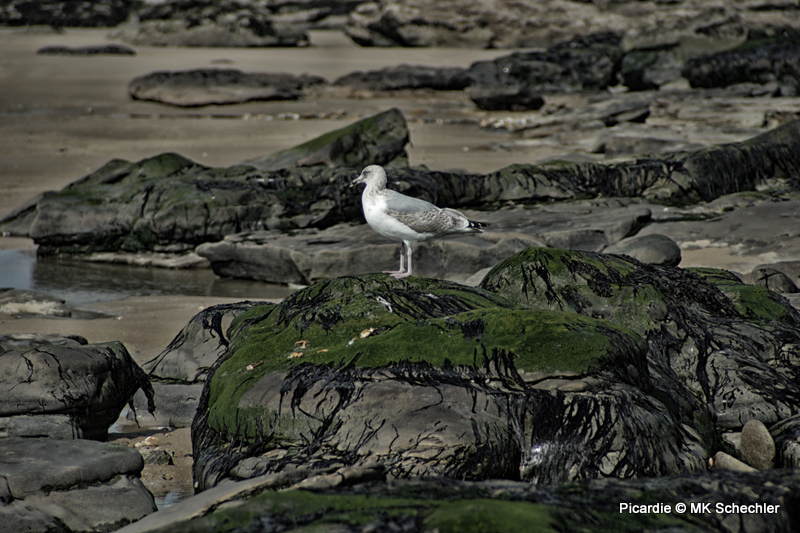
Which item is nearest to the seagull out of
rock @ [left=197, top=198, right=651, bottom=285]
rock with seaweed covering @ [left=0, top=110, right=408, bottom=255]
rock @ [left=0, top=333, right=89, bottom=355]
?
rock @ [left=197, top=198, right=651, bottom=285]

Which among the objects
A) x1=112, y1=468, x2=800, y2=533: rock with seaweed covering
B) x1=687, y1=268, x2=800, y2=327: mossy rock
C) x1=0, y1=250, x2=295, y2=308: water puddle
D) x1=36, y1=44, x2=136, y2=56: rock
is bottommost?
x1=0, y1=250, x2=295, y2=308: water puddle

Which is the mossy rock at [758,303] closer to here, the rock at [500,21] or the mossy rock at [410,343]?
the mossy rock at [410,343]

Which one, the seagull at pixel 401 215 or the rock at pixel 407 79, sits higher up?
the seagull at pixel 401 215

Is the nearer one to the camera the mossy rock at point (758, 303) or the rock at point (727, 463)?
the rock at point (727, 463)

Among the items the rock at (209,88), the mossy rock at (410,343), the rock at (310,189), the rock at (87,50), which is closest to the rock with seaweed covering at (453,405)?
the mossy rock at (410,343)

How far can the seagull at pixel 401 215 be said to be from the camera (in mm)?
5398

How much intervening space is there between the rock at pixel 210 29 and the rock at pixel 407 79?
6938 millimetres

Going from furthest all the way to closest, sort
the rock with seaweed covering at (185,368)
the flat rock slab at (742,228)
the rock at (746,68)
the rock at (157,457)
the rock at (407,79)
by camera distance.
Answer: the rock at (407,79)
the rock at (746,68)
the flat rock slab at (742,228)
the rock with seaweed covering at (185,368)
the rock at (157,457)

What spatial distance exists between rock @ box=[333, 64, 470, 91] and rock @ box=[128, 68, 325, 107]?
1.53m

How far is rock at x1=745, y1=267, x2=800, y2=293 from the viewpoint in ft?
19.0

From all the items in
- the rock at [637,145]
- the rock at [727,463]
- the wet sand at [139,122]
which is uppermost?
the rock at [727,463]

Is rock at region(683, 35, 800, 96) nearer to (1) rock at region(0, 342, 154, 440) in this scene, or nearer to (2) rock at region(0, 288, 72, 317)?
(2) rock at region(0, 288, 72, 317)

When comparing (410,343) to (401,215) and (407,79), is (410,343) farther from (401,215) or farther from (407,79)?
(407,79)

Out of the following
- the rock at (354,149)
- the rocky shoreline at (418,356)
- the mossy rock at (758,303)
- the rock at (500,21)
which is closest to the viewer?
the rocky shoreline at (418,356)
